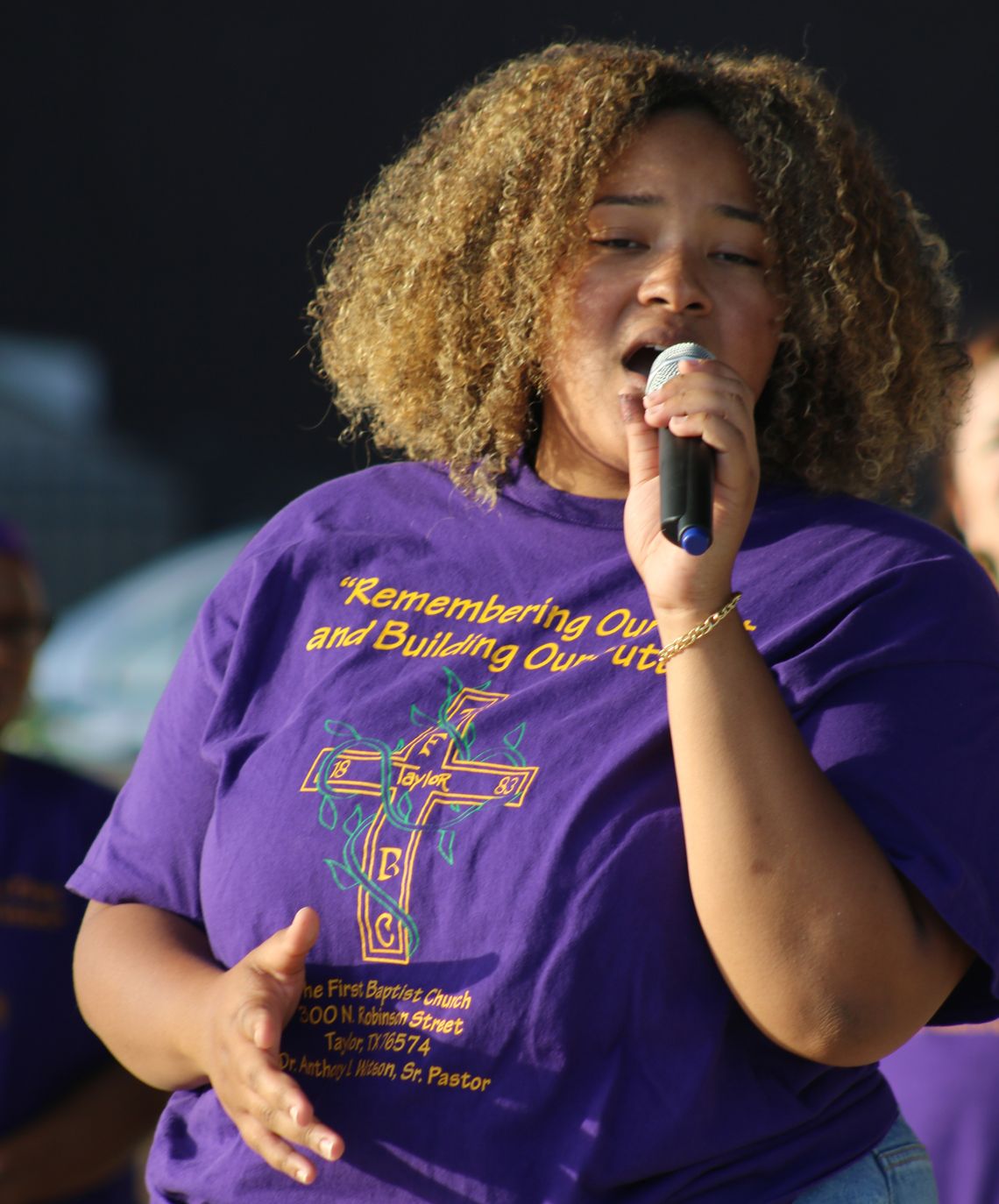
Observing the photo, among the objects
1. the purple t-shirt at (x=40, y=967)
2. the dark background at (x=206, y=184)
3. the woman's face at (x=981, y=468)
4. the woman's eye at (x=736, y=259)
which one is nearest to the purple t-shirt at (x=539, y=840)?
the woman's eye at (x=736, y=259)

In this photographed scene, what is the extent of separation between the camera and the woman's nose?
1587 millimetres

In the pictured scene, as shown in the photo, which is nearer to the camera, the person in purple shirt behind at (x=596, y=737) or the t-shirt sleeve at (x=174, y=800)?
the person in purple shirt behind at (x=596, y=737)

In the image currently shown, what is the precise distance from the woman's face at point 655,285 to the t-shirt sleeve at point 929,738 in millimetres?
354

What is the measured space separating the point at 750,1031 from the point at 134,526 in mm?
8410

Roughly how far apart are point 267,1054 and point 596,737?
1.26 feet

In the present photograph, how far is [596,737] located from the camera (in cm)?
142

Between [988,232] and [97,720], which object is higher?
[988,232]

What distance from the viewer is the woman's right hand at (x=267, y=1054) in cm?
130

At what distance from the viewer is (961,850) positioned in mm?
1310

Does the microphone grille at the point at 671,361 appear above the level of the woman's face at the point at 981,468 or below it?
above

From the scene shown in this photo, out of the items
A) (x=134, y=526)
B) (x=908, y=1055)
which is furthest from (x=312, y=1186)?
(x=134, y=526)

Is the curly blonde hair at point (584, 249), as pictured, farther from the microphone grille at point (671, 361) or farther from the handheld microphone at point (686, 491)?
the handheld microphone at point (686, 491)

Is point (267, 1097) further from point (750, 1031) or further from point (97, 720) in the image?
point (97, 720)

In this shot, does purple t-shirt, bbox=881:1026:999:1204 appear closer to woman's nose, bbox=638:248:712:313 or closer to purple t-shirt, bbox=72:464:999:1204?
purple t-shirt, bbox=72:464:999:1204
